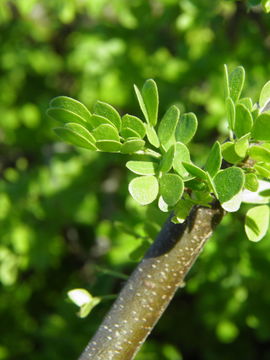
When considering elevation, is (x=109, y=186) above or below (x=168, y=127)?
above

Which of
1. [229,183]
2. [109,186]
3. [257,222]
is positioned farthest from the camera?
[109,186]

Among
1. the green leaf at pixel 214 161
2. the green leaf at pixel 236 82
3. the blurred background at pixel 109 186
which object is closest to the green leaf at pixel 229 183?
the green leaf at pixel 214 161

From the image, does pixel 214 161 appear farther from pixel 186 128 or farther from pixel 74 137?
pixel 74 137

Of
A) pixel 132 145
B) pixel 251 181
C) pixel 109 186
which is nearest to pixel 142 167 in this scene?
pixel 132 145

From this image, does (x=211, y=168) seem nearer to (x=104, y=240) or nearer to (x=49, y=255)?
(x=49, y=255)

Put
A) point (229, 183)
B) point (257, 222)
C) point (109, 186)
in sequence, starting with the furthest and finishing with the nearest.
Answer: point (109, 186), point (257, 222), point (229, 183)
